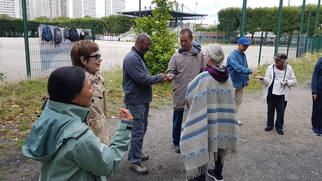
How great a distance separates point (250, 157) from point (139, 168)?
1.89 meters

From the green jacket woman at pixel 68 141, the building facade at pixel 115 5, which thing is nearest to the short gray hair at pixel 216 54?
the green jacket woman at pixel 68 141

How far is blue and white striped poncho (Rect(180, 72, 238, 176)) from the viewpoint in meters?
3.01

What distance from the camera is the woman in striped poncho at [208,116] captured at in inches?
119

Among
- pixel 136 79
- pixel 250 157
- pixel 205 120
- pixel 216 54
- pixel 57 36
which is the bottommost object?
pixel 250 157

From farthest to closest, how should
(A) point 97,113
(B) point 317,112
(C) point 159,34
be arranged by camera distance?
(C) point 159,34 → (B) point 317,112 → (A) point 97,113

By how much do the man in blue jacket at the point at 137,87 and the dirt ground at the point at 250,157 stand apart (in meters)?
0.33

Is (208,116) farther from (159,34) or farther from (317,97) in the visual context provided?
(159,34)

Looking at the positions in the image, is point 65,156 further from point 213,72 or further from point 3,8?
point 3,8

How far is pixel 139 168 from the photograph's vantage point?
12.1ft

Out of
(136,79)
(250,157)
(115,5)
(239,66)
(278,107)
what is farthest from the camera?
(115,5)

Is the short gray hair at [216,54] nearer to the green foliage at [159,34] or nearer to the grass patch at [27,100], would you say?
the grass patch at [27,100]

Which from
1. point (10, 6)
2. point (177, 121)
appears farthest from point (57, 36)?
point (10, 6)

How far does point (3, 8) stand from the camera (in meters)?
22.3

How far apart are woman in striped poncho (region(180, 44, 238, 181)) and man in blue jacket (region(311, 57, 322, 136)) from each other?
3.11 meters
